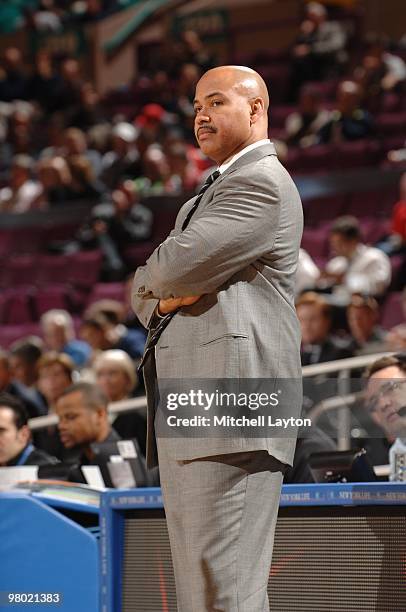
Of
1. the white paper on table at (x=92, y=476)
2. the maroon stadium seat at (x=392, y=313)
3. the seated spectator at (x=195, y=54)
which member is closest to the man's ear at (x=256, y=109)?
the white paper on table at (x=92, y=476)

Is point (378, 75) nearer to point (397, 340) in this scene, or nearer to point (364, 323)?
point (364, 323)

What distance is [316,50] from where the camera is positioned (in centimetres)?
1117

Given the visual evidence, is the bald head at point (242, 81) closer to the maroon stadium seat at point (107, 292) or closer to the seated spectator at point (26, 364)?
the seated spectator at point (26, 364)

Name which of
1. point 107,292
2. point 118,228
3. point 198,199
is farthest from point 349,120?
point 198,199

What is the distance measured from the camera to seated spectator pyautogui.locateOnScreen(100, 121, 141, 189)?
31.1 ft

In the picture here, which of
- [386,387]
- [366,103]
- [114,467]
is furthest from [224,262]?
[366,103]

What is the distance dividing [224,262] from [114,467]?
63.0 inches

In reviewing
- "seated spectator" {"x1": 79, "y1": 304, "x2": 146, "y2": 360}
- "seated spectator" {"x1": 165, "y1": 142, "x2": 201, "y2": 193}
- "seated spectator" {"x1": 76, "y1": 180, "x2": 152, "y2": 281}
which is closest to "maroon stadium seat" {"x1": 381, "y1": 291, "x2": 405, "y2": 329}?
"seated spectator" {"x1": 79, "y1": 304, "x2": 146, "y2": 360}

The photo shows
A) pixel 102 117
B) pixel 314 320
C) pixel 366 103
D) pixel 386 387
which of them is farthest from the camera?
pixel 102 117

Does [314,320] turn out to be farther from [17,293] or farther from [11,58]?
[11,58]

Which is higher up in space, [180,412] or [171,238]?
[171,238]

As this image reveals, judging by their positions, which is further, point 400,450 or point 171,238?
point 400,450

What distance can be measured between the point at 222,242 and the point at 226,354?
0.19 meters

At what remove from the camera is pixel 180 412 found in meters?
2.09
